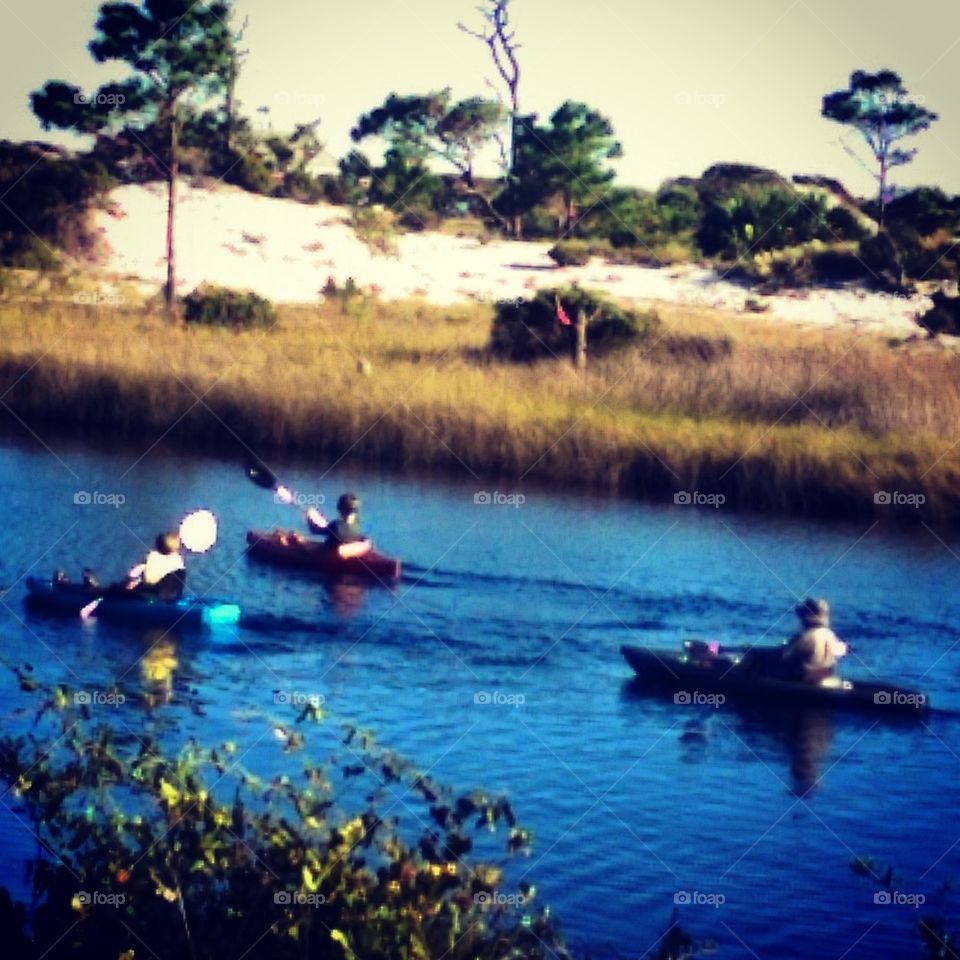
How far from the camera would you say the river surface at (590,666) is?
9.85 meters

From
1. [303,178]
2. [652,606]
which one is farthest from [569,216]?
[652,606]

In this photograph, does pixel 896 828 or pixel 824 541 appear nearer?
pixel 896 828

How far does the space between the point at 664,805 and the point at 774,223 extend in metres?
12.0

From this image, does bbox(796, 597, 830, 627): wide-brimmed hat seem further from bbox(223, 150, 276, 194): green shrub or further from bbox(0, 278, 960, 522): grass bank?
bbox(223, 150, 276, 194): green shrub

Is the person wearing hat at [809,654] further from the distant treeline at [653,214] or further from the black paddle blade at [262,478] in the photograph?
the distant treeline at [653,214]

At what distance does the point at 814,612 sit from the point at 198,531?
17.5ft

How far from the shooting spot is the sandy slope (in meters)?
21.9

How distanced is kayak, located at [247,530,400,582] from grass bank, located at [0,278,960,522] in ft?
11.5

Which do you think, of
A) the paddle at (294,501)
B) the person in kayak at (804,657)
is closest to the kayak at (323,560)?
the paddle at (294,501)

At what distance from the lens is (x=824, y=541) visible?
18.0 m

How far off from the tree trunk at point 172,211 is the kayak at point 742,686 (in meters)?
9.51

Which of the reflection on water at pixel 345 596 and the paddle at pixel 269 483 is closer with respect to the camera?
the reflection on water at pixel 345 596

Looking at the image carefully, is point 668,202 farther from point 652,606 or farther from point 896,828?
point 896,828

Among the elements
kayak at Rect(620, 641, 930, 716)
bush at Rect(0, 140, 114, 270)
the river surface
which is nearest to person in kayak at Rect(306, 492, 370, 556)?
the river surface
